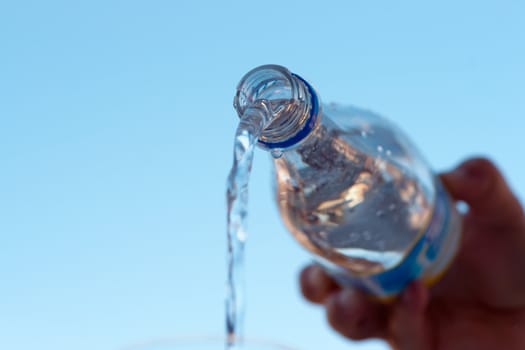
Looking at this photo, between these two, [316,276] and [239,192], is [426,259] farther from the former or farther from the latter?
[239,192]

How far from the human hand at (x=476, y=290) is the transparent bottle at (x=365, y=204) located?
0.04 metres

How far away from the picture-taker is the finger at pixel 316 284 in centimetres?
110

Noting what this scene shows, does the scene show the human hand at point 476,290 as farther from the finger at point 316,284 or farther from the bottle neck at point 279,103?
the bottle neck at point 279,103

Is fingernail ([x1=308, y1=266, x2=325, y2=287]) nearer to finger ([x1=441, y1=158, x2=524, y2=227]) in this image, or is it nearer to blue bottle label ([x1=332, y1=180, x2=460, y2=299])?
blue bottle label ([x1=332, y1=180, x2=460, y2=299])

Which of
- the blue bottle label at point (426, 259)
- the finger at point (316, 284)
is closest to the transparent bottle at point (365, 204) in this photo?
the blue bottle label at point (426, 259)

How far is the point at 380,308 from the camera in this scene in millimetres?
1053

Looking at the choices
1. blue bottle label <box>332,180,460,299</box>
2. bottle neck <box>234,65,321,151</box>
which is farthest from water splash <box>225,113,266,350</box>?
blue bottle label <box>332,180,460,299</box>

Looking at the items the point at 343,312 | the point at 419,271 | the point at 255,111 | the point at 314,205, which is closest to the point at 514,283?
the point at 419,271

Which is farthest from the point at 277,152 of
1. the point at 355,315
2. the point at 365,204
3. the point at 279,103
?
the point at 355,315

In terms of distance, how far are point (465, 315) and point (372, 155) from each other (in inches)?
12.8

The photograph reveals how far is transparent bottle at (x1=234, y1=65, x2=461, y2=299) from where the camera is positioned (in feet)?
2.64

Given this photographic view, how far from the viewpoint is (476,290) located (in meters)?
0.99

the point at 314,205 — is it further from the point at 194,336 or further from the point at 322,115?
the point at 194,336

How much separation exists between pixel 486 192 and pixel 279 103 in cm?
48
